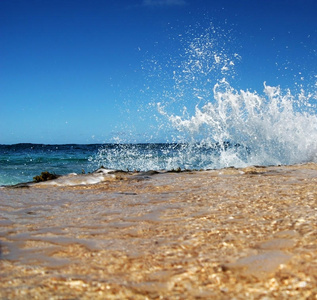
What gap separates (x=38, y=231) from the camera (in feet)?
9.14

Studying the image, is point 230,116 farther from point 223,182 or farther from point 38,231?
point 38,231

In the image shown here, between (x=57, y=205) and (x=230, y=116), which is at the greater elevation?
(x=230, y=116)

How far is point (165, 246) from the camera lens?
87.1 inches

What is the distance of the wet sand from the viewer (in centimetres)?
164

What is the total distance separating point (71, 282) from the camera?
5.70ft

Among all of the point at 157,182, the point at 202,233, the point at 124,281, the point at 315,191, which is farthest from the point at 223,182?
the point at 124,281

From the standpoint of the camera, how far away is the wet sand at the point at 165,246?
5.37 ft

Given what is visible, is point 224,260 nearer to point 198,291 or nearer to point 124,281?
point 198,291

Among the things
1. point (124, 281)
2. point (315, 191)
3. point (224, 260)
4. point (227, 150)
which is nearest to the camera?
point (124, 281)

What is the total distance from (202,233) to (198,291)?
854mm

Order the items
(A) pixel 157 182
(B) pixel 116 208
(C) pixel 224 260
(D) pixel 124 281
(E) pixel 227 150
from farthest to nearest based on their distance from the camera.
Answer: (E) pixel 227 150
(A) pixel 157 182
(B) pixel 116 208
(C) pixel 224 260
(D) pixel 124 281

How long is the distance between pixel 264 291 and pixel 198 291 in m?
0.27

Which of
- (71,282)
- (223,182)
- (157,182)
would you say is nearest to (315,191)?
(223,182)

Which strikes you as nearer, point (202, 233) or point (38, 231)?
point (202, 233)
